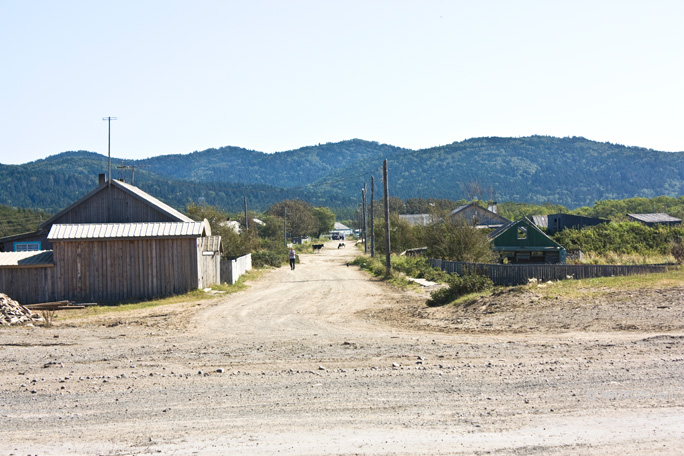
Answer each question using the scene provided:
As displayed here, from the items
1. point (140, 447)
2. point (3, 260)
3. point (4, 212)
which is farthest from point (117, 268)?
point (4, 212)

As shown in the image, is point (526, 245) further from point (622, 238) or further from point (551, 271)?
point (551, 271)

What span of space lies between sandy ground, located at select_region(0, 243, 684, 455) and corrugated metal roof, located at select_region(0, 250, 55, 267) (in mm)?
8591

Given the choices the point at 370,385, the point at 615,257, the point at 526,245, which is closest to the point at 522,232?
the point at 526,245

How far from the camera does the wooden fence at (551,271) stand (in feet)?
66.5

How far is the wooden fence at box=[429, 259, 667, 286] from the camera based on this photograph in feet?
66.5

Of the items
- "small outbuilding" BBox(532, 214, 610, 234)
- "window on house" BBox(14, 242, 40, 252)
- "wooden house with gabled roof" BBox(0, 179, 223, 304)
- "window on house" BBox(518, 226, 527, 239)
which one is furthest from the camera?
"small outbuilding" BBox(532, 214, 610, 234)

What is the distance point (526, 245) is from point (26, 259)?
25393 millimetres

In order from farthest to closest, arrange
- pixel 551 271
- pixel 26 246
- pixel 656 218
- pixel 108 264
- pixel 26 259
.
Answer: pixel 656 218 < pixel 26 246 < pixel 108 264 < pixel 26 259 < pixel 551 271

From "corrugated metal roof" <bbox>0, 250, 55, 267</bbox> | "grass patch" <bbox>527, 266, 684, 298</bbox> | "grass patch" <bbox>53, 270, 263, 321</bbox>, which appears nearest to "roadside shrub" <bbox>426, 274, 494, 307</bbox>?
"grass patch" <bbox>527, 266, 684, 298</bbox>

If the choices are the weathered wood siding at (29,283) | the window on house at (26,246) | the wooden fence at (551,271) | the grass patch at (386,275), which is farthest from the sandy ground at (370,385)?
the window on house at (26,246)

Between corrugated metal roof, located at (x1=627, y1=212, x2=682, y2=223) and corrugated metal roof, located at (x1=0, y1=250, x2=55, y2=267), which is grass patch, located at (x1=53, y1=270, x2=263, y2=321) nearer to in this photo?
corrugated metal roof, located at (x1=0, y1=250, x2=55, y2=267)

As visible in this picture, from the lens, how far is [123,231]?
81.0ft

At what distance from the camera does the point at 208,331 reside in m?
15.9

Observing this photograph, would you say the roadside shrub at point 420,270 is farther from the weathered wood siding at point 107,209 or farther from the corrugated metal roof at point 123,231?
the weathered wood siding at point 107,209
